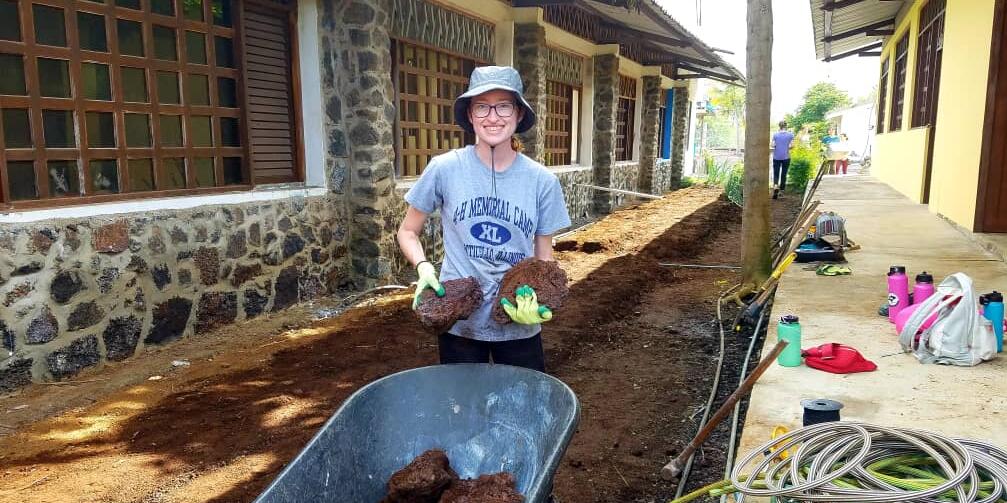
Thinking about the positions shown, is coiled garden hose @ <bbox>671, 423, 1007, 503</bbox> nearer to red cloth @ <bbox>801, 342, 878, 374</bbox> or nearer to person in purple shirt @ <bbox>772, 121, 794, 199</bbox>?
red cloth @ <bbox>801, 342, 878, 374</bbox>

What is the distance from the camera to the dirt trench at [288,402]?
3.00 m

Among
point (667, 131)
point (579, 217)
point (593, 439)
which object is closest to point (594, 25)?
point (579, 217)

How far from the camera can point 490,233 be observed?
238 centimetres

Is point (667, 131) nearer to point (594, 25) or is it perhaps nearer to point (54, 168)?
point (594, 25)

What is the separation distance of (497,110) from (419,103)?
5635 millimetres

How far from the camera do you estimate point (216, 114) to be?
5215 millimetres

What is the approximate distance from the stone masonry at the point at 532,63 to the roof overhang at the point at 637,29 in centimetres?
52

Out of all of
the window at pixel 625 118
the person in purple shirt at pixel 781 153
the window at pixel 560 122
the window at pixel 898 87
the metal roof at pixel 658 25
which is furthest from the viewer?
the window at pixel 625 118

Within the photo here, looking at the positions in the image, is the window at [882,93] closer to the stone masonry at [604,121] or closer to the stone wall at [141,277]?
the stone masonry at [604,121]

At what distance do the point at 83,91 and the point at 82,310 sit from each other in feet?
4.61

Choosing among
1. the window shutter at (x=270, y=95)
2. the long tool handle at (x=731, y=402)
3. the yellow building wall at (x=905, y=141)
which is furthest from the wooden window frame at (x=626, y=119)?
the long tool handle at (x=731, y=402)

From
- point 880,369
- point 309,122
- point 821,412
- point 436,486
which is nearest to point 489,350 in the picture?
point 436,486

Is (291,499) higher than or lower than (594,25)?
lower

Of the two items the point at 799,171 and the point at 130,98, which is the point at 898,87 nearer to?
the point at 799,171
